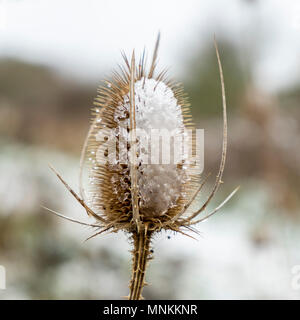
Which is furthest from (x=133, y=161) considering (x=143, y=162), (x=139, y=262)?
(x=139, y=262)

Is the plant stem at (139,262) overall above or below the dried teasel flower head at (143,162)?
below

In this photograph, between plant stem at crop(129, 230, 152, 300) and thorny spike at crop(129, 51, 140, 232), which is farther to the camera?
plant stem at crop(129, 230, 152, 300)

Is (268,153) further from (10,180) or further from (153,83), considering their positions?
(153,83)

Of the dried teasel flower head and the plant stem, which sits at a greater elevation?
the dried teasel flower head

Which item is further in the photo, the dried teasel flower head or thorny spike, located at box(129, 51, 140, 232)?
the dried teasel flower head

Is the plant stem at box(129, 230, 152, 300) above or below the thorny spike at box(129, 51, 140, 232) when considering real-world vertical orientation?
below

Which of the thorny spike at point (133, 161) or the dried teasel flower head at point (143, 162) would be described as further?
the dried teasel flower head at point (143, 162)

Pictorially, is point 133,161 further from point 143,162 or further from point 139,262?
point 139,262
